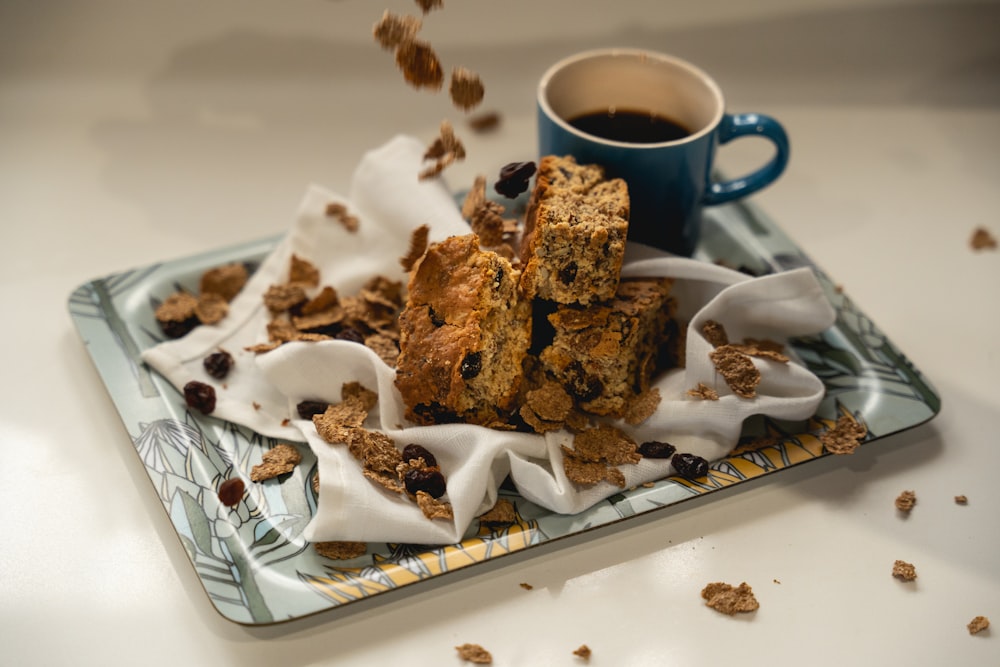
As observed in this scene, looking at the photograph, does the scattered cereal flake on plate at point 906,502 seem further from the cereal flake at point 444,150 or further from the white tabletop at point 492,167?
the cereal flake at point 444,150

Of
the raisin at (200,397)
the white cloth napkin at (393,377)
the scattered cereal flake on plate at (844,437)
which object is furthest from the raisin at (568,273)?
the raisin at (200,397)

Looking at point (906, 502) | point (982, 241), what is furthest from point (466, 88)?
point (982, 241)

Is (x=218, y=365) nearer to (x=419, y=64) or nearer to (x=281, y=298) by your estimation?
(x=281, y=298)

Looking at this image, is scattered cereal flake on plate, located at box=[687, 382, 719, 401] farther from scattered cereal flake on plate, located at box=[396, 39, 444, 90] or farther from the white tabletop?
scattered cereal flake on plate, located at box=[396, 39, 444, 90]

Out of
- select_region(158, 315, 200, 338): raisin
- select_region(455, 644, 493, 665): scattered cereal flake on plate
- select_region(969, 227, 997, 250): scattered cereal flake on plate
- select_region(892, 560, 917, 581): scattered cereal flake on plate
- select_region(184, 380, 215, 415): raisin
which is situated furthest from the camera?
select_region(969, 227, 997, 250): scattered cereal flake on plate

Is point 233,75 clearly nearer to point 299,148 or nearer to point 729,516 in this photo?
point 299,148

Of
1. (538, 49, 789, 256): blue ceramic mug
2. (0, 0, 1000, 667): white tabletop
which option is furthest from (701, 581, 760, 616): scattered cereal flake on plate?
(538, 49, 789, 256): blue ceramic mug
